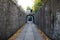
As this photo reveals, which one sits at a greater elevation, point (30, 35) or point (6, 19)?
point (6, 19)

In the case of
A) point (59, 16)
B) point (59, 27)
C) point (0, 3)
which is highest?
point (0, 3)

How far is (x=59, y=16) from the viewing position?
7938 millimetres

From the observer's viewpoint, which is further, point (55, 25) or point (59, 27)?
point (55, 25)

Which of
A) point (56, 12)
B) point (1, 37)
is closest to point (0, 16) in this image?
point (1, 37)

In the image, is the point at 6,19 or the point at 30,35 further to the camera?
the point at 30,35

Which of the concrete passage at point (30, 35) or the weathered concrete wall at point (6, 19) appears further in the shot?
the concrete passage at point (30, 35)

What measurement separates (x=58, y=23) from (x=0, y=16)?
2724 mm

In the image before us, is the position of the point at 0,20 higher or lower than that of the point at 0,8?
lower

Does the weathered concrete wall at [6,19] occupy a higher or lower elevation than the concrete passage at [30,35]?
higher

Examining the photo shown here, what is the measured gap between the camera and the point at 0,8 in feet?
26.6

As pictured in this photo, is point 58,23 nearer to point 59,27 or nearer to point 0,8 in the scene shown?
point 59,27

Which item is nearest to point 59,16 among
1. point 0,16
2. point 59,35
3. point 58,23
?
point 58,23

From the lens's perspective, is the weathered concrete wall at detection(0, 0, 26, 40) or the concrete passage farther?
the concrete passage

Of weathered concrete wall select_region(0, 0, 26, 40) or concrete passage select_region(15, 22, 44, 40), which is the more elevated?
weathered concrete wall select_region(0, 0, 26, 40)
